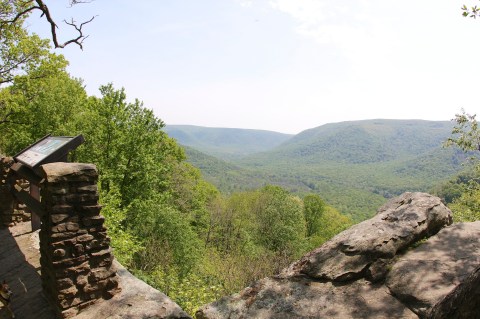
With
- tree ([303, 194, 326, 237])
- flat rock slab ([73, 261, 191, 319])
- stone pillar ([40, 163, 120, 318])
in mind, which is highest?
stone pillar ([40, 163, 120, 318])

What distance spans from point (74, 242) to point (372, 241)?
6.19m

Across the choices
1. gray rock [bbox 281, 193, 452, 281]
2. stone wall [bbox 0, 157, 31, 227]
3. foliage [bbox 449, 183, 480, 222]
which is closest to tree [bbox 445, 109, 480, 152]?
foliage [bbox 449, 183, 480, 222]

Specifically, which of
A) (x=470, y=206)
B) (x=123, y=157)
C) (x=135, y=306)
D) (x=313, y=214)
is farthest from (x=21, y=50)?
(x=313, y=214)

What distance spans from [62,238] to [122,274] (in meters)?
1.78

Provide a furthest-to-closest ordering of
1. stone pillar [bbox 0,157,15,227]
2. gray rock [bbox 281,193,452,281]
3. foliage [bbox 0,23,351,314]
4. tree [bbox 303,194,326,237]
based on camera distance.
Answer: tree [bbox 303,194,326,237]
foliage [bbox 0,23,351,314]
stone pillar [bbox 0,157,15,227]
gray rock [bbox 281,193,452,281]

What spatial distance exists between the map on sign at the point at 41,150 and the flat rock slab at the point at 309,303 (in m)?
5.53

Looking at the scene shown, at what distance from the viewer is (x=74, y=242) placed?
21.0 ft

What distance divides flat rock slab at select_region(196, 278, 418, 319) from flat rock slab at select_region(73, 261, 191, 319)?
63cm

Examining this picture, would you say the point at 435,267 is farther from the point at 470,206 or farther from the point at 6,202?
the point at 470,206

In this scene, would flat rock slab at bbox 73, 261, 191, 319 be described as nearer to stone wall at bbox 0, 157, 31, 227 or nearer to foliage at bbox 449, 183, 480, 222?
stone wall at bbox 0, 157, 31, 227

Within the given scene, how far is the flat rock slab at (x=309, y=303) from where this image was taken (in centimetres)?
520

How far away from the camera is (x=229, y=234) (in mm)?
39875

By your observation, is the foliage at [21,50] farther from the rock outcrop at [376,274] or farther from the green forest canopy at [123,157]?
the rock outcrop at [376,274]

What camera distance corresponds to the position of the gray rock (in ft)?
20.4
